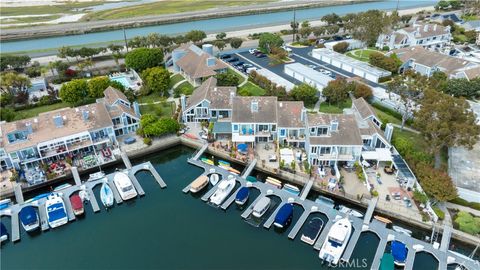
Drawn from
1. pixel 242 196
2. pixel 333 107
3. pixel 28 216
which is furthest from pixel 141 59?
pixel 242 196

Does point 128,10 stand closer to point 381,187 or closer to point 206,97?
point 206,97

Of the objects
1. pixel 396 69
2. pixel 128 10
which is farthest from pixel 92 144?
pixel 128 10

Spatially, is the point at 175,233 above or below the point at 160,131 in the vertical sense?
below

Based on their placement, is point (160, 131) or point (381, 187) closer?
point (381, 187)

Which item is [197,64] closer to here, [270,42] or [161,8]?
[270,42]

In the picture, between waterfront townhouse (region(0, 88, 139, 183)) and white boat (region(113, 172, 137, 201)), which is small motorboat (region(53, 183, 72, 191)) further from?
white boat (region(113, 172, 137, 201))

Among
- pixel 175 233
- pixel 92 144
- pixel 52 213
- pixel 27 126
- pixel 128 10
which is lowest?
pixel 175 233
